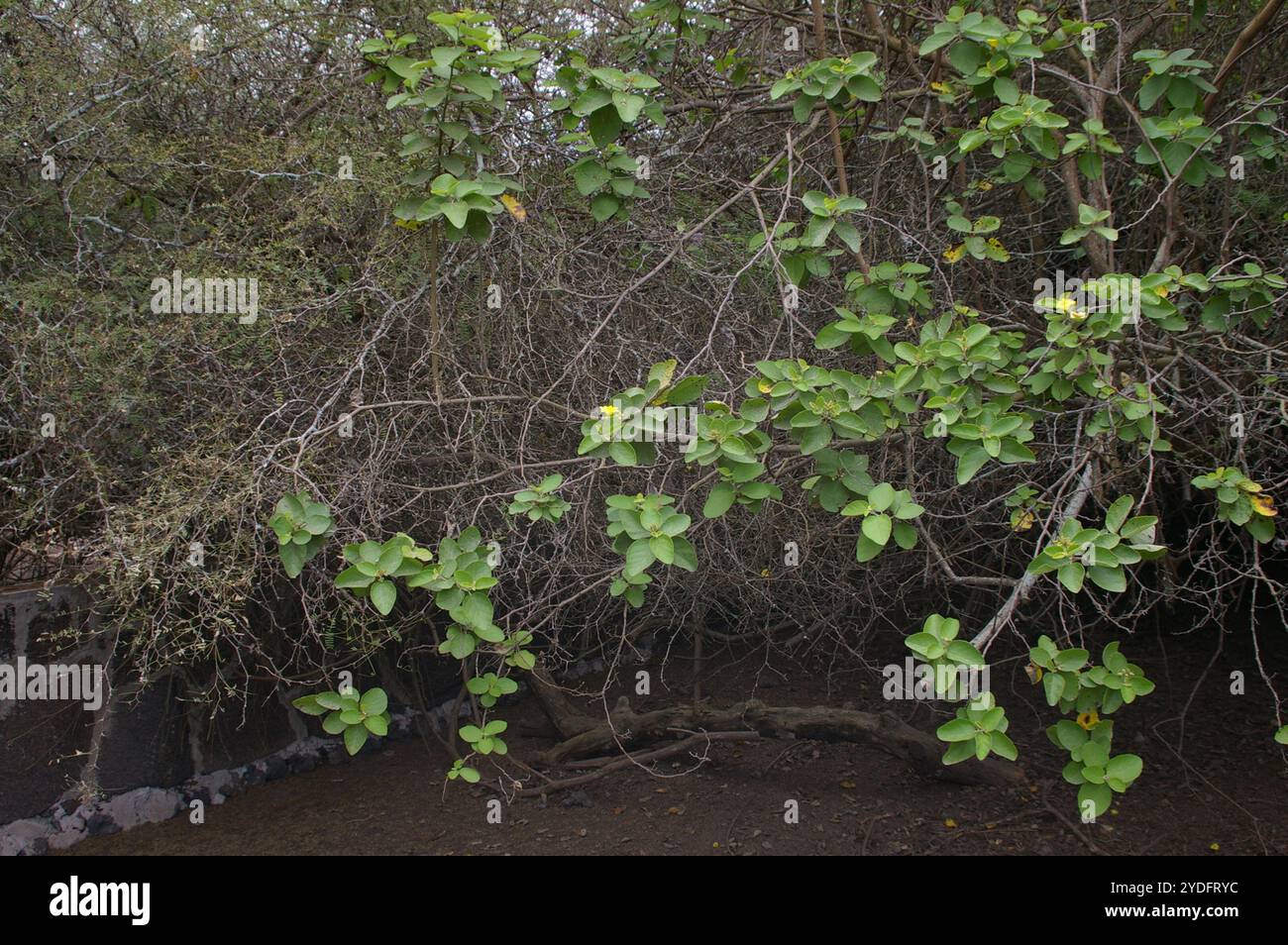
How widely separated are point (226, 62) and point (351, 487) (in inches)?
64.5

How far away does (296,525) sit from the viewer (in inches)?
101

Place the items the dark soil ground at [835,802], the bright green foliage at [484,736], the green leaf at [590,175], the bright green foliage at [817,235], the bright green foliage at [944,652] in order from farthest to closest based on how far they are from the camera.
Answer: the dark soil ground at [835,802], the bright green foliage at [484,736], the green leaf at [590,175], the bright green foliage at [817,235], the bright green foliage at [944,652]

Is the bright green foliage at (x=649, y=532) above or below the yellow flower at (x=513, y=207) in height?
below

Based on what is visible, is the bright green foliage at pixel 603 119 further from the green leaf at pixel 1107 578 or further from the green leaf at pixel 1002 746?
the green leaf at pixel 1002 746

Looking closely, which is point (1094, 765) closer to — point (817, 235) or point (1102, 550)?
point (1102, 550)

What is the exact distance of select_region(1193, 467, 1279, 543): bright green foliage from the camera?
97.0 inches

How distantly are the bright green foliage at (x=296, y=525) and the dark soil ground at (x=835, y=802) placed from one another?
5.94 feet

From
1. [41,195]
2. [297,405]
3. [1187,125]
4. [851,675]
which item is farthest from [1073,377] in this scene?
[41,195]

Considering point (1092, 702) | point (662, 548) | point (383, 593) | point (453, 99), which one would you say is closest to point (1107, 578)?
point (1092, 702)

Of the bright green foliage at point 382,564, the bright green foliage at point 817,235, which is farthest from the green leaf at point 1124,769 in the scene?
the bright green foliage at point 382,564

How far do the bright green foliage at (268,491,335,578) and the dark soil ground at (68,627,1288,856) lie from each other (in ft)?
5.94

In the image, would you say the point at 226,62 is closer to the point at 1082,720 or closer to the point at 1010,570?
the point at 1082,720

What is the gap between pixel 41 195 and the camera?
3.48 m

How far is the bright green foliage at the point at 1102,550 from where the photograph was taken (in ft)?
7.47
